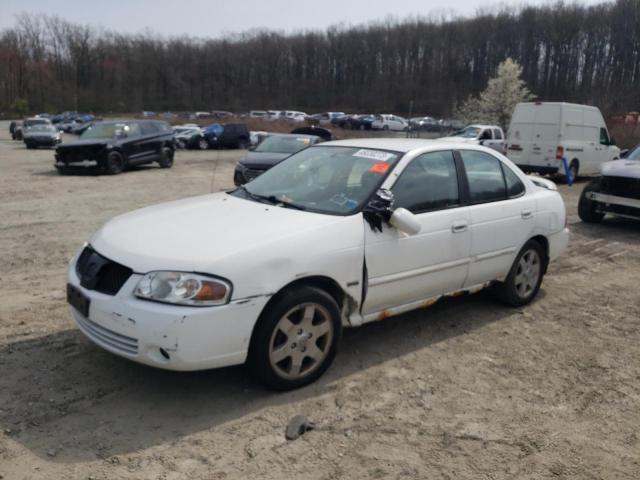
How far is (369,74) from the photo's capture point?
387 ft

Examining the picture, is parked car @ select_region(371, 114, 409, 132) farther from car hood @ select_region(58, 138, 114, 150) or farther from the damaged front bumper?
the damaged front bumper

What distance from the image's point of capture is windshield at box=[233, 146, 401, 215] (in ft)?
13.8

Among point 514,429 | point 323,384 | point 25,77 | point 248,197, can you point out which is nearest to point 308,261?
point 323,384

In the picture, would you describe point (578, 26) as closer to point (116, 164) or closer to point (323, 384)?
point (116, 164)

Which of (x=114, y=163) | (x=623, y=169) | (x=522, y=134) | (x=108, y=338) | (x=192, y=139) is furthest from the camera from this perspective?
(x=192, y=139)

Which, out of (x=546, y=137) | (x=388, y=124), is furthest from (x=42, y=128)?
(x=388, y=124)

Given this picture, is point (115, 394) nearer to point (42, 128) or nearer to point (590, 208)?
point (590, 208)

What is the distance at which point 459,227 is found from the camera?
4613 mm

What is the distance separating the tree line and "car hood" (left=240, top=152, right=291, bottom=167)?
3265 inches

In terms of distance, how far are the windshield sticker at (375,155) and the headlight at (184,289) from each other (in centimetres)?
180

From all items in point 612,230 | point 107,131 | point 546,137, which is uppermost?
point 546,137

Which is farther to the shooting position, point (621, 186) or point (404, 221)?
point (621, 186)

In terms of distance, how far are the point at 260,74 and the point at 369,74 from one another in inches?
915

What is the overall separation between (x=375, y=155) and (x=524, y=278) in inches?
82.5
